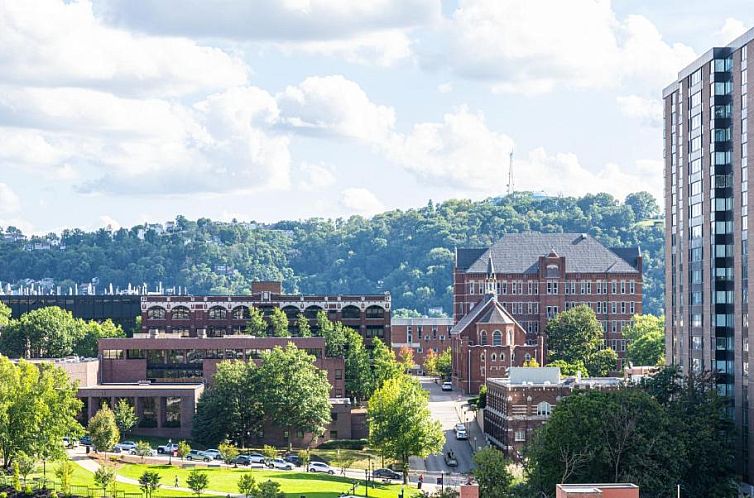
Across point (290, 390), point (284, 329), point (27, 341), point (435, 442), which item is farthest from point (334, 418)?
point (27, 341)

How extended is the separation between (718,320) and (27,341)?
106404 millimetres

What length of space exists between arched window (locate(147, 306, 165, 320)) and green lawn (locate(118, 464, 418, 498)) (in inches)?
2825

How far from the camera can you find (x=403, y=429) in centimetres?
12388

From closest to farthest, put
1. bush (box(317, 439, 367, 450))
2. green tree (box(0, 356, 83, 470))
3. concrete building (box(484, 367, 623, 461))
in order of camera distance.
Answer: green tree (box(0, 356, 83, 470)) < concrete building (box(484, 367, 623, 461)) < bush (box(317, 439, 367, 450))

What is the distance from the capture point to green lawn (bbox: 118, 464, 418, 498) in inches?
4294

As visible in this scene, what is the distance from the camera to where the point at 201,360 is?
514 ft

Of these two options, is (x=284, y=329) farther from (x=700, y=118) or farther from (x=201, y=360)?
(x=700, y=118)

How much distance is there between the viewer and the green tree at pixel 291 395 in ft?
443

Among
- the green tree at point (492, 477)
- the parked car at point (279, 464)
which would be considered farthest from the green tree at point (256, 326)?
the green tree at point (492, 477)

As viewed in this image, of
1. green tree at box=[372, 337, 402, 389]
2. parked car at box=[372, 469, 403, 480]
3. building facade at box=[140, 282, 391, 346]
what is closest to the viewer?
parked car at box=[372, 469, 403, 480]

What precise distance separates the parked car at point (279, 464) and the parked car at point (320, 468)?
1712 mm

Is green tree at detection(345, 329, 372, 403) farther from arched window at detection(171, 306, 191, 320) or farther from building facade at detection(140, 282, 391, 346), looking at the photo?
arched window at detection(171, 306, 191, 320)

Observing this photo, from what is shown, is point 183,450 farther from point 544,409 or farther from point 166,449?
point 544,409

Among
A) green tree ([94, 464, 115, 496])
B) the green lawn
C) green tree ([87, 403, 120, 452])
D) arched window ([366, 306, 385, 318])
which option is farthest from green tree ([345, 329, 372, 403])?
green tree ([94, 464, 115, 496])
